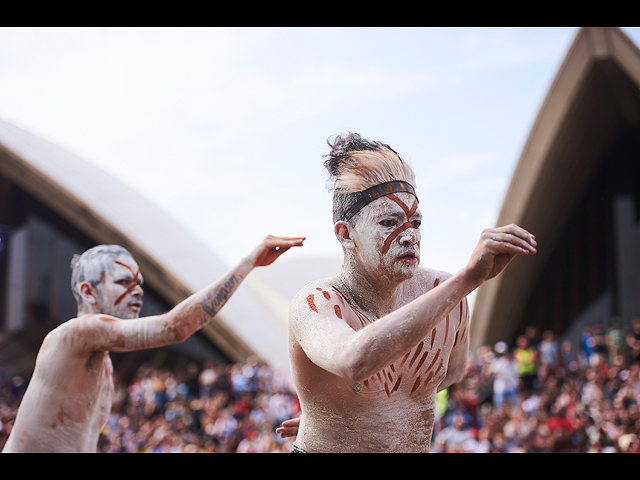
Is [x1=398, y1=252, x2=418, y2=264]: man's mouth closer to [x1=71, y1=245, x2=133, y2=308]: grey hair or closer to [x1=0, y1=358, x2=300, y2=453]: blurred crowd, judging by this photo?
[x1=71, y1=245, x2=133, y2=308]: grey hair

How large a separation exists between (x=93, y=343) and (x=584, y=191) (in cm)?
1916

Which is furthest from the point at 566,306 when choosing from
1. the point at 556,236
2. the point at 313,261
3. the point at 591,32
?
the point at 313,261

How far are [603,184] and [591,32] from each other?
14.7 ft

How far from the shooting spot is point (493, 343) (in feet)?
79.8

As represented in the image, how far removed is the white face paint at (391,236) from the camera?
204cm

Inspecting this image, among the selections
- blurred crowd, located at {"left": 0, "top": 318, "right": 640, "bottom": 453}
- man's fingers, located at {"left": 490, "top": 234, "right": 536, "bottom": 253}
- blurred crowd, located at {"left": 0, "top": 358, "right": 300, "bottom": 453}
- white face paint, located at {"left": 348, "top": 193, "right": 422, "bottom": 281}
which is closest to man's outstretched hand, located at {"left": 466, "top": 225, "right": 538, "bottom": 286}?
man's fingers, located at {"left": 490, "top": 234, "right": 536, "bottom": 253}

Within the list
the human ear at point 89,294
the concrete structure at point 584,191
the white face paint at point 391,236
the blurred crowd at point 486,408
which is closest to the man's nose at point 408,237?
the white face paint at point 391,236

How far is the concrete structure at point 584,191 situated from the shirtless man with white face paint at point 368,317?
53.7 ft

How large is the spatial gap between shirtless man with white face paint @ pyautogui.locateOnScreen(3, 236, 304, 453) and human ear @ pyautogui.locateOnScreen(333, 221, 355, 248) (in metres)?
0.42

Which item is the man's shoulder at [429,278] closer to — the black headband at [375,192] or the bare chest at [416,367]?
the bare chest at [416,367]

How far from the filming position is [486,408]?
40.4 ft

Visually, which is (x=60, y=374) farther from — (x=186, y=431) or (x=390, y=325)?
(x=186, y=431)

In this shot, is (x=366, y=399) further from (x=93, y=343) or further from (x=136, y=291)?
(x=136, y=291)
